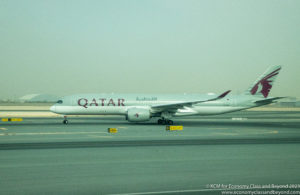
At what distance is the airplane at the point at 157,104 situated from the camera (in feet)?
125

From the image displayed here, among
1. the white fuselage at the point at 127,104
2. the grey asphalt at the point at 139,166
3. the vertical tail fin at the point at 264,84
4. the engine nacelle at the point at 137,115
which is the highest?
the vertical tail fin at the point at 264,84

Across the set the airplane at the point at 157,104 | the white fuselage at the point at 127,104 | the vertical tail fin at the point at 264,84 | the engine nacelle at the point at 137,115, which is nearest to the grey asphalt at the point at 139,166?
the engine nacelle at the point at 137,115

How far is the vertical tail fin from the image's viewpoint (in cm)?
4191

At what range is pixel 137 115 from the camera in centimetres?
3562

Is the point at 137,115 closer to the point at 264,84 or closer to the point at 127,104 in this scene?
the point at 127,104

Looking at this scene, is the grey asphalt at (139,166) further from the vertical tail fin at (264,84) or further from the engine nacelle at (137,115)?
the vertical tail fin at (264,84)

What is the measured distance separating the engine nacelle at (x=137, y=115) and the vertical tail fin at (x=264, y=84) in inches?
570

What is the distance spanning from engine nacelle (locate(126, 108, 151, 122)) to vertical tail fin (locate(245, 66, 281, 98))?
14.5m

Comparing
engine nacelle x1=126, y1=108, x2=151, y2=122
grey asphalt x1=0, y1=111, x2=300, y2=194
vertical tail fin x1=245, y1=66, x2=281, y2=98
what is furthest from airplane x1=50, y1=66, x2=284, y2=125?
grey asphalt x1=0, y1=111, x2=300, y2=194

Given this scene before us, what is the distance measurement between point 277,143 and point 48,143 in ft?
45.4

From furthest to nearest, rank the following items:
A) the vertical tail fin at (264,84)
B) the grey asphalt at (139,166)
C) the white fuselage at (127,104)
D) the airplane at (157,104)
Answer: the vertical tail fin at (264,84), the white fuselage at (127,104), the airplane at (157,104), the grey asphalt at (139,166)

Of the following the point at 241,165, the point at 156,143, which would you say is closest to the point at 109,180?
the point at 241,165

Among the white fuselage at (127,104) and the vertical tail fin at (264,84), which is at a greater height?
the vertical tail fin at (264,84)

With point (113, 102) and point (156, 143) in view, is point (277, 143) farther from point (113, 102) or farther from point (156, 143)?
point (113, 102)
